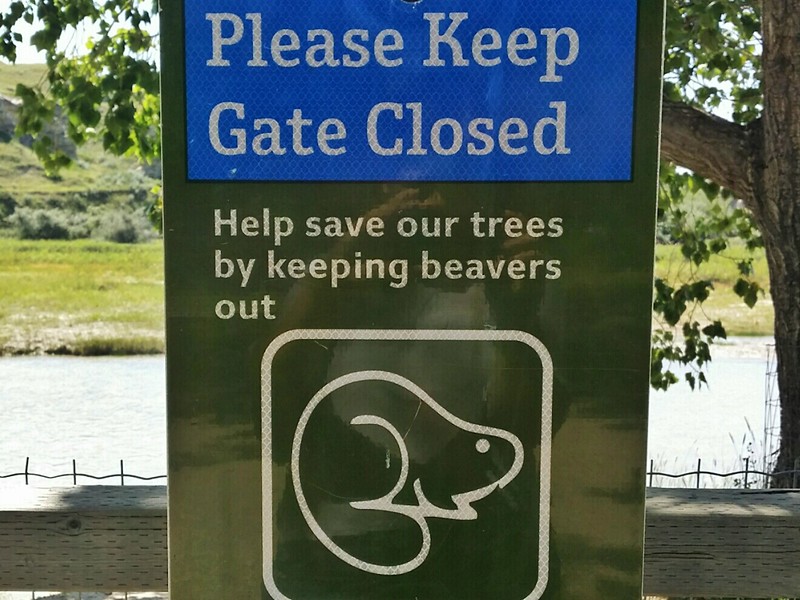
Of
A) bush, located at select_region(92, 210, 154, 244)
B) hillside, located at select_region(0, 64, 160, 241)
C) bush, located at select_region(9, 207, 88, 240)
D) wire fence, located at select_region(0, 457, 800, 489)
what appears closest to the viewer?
wire fence, located at select_region(0, 457, 800, 489)

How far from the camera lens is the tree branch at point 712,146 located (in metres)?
3.44

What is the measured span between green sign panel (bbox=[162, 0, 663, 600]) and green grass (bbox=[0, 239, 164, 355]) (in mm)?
13053

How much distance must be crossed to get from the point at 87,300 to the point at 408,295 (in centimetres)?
1921

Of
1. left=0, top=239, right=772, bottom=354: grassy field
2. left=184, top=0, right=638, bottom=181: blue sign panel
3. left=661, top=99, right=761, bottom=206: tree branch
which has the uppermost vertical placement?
left=661, top=99, right=761, bottom=206: tree branch

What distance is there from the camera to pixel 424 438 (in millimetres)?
1317

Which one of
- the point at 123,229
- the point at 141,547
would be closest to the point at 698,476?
the point at 141,547

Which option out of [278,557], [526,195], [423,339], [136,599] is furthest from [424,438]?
[136,599]

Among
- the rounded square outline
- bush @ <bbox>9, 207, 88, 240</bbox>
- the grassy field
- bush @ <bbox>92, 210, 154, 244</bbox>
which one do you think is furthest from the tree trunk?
bush @ <bbox>9, 207, 88, 240</bbox>

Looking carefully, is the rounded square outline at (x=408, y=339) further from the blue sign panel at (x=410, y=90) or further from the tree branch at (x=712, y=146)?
the tree branch at (x=712, y=146)

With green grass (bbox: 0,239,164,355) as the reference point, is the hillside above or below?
above

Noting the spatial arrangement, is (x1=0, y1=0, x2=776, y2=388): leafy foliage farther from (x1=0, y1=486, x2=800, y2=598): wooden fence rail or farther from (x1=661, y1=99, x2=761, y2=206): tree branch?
(x1=0, y1=486, x2=800, y2=598): wooden fence rail

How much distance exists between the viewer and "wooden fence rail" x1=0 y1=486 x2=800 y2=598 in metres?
1.60

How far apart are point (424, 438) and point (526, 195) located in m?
0.44

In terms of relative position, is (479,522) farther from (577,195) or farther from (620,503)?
(577,195)
